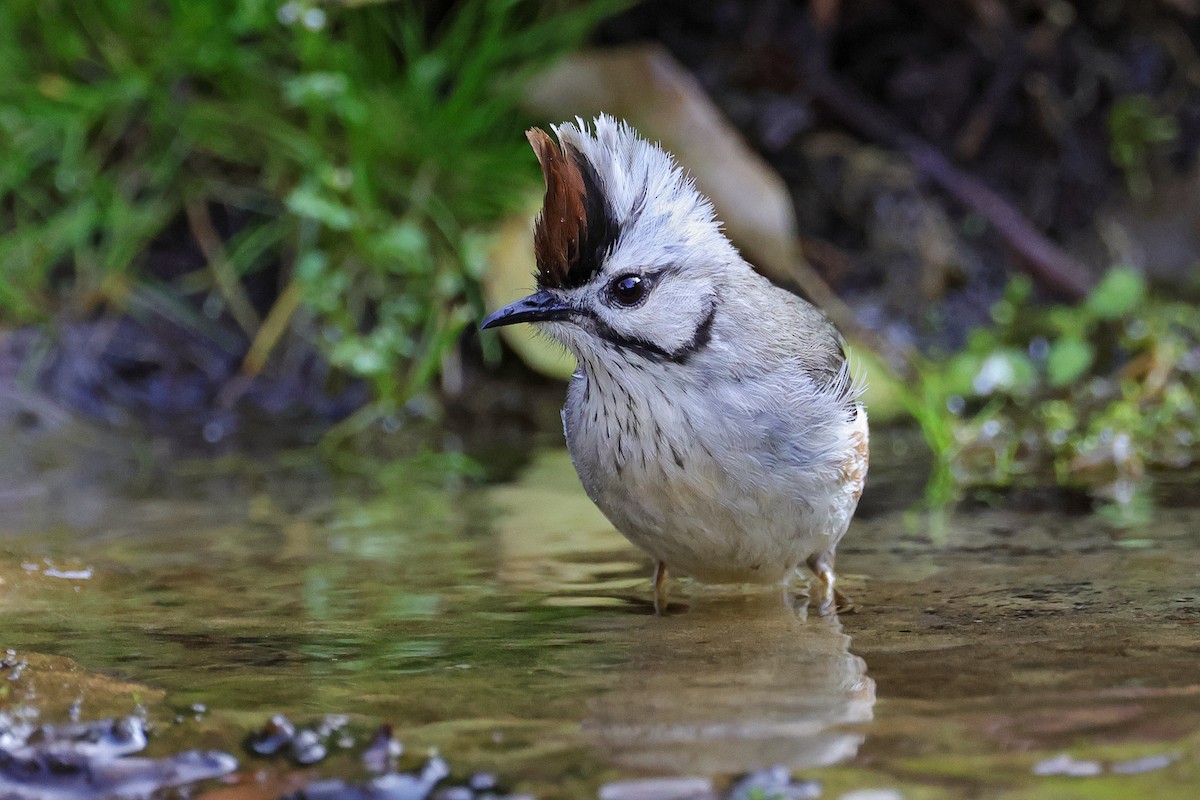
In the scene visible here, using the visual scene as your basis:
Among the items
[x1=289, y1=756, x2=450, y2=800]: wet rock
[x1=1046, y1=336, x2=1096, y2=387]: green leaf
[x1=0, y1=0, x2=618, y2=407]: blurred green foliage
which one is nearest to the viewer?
[x1=289, y1=756, x2=450, y2=800]: wet rock

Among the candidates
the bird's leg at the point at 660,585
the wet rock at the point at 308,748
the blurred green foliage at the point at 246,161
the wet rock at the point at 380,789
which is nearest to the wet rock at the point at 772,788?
the wet rock at the point at 380,789

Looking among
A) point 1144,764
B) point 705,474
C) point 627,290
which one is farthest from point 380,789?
point 627,290

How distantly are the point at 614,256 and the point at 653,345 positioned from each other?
0.84ft

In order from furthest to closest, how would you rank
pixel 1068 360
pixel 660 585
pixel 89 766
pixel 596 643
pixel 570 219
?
pixel 1068 360 < pixel 660 585 < pixel 570 219 < pixel 596 643 < pixel 89 766

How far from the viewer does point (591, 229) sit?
12.2 feet

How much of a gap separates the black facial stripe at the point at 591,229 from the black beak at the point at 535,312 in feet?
0.19

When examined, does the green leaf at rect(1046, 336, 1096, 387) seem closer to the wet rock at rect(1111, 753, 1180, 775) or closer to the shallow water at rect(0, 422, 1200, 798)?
the shallow water at rect(0, 422, 1200, 798)

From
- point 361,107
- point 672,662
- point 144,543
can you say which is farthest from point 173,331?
point 672,662

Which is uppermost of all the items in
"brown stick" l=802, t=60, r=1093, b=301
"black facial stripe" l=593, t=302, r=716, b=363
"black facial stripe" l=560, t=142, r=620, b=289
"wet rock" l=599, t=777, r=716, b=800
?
"brown stick" l=802, t=60, r=1093, b=301

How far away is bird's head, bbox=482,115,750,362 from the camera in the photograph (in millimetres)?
3682

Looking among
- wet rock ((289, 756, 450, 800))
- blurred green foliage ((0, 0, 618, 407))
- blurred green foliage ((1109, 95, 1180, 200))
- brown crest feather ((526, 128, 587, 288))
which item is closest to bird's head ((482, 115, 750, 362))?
brown crest feather ((526, 128, 587, 288))

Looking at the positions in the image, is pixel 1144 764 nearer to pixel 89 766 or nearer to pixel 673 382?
pixel 673 382

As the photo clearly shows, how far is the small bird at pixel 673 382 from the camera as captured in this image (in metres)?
3.62

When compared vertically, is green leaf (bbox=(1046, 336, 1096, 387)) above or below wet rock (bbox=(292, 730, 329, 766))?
above
